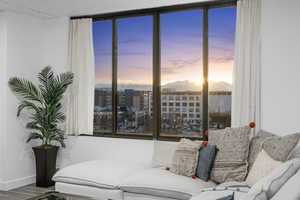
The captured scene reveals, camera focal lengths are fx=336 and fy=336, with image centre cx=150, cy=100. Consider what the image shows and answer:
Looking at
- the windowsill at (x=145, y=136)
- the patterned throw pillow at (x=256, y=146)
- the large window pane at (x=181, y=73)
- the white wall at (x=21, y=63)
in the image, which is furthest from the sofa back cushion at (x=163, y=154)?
the white wall at (x=21, y=63)

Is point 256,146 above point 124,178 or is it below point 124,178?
above

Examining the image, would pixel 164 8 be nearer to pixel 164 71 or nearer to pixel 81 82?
pixel 164 71

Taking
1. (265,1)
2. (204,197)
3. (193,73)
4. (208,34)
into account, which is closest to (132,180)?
(204,197)

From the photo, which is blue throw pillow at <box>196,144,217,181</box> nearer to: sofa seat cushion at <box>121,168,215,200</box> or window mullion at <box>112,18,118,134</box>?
sofa seat cushion at <box>121,168,215,200</box>

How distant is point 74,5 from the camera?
4664 millimetres

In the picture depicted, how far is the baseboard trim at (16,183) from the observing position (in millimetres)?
4820

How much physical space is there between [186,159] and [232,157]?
49 cm

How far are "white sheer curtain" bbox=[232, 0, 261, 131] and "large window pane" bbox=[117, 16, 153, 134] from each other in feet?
4.43

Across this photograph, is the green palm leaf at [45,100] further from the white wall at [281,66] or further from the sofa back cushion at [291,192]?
the sofa back cushion at [291,192]

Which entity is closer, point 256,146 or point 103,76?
point 256,146

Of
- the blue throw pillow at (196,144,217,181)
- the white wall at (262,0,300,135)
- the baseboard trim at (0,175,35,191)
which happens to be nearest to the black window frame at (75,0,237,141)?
the white wall at (262,0,300,135)

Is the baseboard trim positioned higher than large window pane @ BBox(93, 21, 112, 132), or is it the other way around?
large window pane @ BBox(93, 21, 112, 132)

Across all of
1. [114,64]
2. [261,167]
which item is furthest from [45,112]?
[261,167]

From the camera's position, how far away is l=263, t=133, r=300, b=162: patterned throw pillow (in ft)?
10.3
